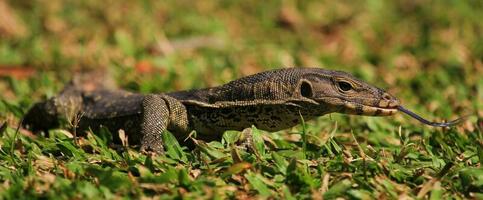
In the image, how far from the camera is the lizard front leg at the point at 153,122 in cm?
511

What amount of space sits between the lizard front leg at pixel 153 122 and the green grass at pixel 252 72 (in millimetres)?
131

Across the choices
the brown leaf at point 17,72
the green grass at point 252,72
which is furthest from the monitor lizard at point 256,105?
the brown leaf at point 17,72

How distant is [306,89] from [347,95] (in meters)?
0.28

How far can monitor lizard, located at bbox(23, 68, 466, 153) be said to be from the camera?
16.6 feet

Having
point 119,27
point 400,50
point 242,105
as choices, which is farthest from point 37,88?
point 400,50

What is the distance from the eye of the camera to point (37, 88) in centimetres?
748

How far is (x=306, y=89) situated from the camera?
5109 millimetres

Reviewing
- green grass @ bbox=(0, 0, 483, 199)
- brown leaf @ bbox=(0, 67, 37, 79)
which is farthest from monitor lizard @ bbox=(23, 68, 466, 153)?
brown leaf @ bbox=(0, 67, 37, 79)

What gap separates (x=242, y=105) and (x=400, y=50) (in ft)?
14.8

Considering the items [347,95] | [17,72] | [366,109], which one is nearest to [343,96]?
[347,95]

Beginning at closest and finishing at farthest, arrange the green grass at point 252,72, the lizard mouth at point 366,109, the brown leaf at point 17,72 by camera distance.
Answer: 1. the green grass at point 252,72
2. the lizard mouth at point 366,109
3. the brown leaf at point 17,72

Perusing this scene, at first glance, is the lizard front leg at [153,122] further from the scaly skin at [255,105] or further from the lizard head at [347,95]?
the lizard head at [347,95]

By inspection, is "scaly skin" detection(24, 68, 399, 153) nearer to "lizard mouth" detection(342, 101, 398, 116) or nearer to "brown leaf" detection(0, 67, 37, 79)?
"lizard mouth" detection(342, 101, 398, 116)

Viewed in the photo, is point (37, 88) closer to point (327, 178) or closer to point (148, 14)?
point (148, 14)
